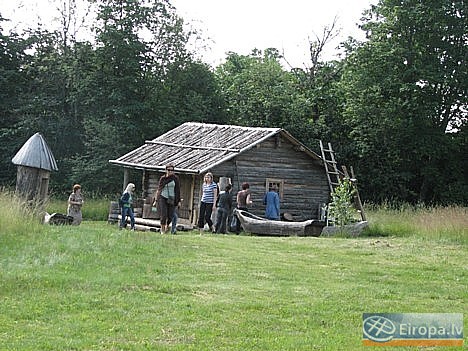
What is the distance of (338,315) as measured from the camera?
9.84 m

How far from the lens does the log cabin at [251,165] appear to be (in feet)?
94.5

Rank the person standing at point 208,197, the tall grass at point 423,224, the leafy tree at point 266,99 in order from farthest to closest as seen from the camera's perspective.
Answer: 1. the leafy tree at point 266,99
2. the person standing at point 208,197
3. the tall grass at point 423,224

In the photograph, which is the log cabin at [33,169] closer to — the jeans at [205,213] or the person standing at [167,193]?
the person standing at [167,193]

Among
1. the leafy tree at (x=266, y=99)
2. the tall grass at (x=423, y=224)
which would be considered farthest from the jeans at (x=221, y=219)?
the leafy tree at (x=266, y=99)

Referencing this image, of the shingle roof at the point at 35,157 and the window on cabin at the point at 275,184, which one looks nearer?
the shingle roof at the point at 35,157

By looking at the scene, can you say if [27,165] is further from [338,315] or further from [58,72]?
[58,72]

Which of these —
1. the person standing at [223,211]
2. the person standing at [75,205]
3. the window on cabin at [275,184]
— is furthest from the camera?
the window on cabin at [275,184]

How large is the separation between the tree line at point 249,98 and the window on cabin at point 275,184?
9837 mm

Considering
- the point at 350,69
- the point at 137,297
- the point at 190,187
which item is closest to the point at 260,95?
the point at 350,69

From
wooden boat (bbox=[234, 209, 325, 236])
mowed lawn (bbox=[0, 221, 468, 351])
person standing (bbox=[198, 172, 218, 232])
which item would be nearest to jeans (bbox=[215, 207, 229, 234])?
person standing (bbox=[198, 172, 218, 232])

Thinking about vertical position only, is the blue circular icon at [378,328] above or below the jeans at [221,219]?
below

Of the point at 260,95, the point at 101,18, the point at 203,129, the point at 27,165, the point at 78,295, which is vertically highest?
the point at 101,18

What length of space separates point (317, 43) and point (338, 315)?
41908 mm

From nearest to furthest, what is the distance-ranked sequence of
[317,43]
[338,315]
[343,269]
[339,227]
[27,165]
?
[338,315]
[343,269]
[27,165]
[339,227]
[317,43]
